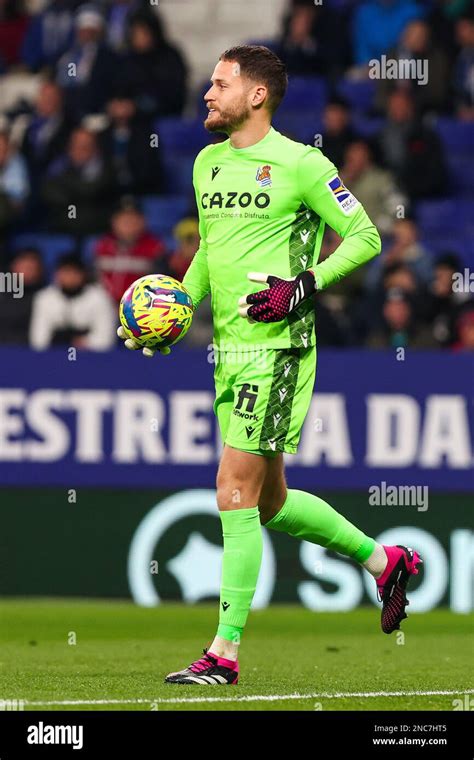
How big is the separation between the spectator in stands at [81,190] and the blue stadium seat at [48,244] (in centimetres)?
9

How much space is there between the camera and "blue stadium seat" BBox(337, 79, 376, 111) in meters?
14.8

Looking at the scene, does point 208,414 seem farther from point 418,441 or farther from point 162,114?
point 162,114

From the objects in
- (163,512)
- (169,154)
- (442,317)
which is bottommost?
(163,512)

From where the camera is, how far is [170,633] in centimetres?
935

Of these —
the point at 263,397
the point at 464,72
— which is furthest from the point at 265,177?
the point at 464,72

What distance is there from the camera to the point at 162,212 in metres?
14.1

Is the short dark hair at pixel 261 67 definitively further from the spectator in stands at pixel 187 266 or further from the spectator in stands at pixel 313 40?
the spectator in stands at pixel 313 40

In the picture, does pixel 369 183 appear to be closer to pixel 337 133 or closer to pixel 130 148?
pixel 337 133

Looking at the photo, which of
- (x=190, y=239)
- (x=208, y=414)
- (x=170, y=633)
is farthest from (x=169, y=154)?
(x=170, y=633)

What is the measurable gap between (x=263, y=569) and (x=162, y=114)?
5.60m

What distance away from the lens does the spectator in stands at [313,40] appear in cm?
1462

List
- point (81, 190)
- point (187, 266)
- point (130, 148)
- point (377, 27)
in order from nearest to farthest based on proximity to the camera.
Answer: point (187, 266) → point (81, 190) → point (130, 148) → point (377, 27)

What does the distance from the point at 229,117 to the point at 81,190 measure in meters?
7.06

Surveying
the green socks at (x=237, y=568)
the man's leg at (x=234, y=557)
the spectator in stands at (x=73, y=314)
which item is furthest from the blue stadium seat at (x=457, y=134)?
the green socks at (x=237, y=568)
